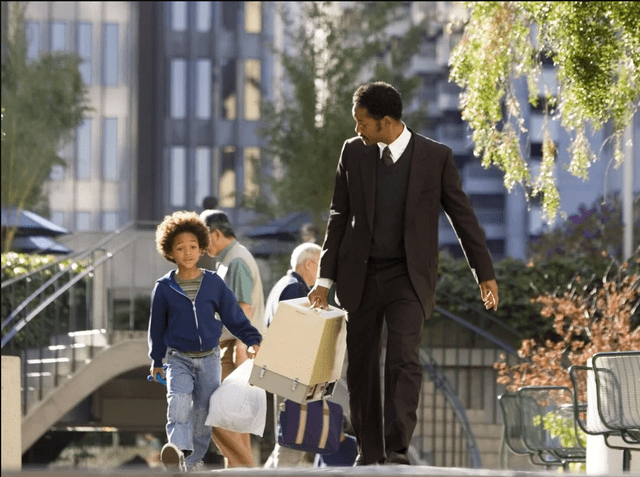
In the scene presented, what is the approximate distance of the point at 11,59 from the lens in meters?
30.0

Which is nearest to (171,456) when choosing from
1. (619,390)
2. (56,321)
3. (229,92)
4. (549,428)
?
(619,390)

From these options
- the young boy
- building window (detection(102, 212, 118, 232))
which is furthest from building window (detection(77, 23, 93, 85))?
the young boy

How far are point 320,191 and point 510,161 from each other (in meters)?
13.7

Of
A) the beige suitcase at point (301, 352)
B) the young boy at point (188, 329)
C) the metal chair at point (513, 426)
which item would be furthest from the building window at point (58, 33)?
the beige suitcase at point (301, 352)

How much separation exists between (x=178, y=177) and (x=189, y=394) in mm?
38722

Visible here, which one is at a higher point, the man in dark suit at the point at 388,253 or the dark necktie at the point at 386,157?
the dark necktie at the point at 386,157

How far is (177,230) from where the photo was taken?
8.29 metres

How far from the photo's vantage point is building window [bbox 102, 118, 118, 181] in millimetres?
49125

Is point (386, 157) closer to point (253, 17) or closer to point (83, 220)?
point (253, 17)

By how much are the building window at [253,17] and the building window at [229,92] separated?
120 cm

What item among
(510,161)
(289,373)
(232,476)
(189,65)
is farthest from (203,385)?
(189,65)

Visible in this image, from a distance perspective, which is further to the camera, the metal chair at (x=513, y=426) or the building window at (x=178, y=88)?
the building window at (x=178, y=88)

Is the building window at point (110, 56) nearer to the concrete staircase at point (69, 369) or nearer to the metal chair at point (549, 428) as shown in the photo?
the concrete staircase at point (69, 369)

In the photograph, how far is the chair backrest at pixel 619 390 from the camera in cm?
804
